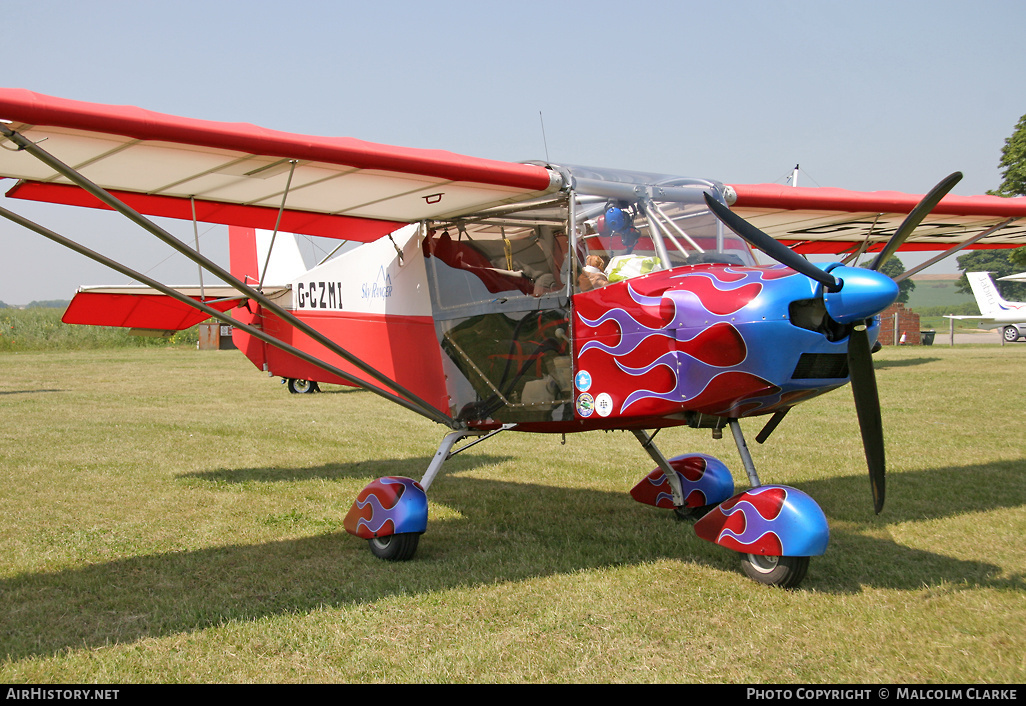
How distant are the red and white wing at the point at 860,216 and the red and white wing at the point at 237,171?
2.37 meters

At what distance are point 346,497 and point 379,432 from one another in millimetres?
3847

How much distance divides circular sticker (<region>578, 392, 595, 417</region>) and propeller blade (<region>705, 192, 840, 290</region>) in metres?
1.35

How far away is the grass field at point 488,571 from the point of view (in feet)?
10.8

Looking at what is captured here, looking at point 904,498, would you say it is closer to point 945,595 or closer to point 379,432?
point 945,595

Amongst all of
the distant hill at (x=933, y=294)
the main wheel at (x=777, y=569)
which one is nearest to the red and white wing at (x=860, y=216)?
the main wheel at (x=777, y=569)

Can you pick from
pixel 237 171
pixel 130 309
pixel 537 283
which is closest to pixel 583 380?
pixel 537 283

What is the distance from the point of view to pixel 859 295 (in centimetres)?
375

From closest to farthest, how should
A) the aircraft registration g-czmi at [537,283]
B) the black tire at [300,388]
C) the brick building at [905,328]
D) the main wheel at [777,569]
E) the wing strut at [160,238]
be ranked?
the wing strut at [160,238], the aircraft registration g-czmi at [537,283], the main wheel at [777,569], the black tire at [300,388], the brick building at [905,328]

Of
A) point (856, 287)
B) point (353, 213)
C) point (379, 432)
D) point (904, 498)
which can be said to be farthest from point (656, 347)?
point (379, 432)

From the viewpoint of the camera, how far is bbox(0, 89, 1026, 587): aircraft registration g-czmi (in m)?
3.99

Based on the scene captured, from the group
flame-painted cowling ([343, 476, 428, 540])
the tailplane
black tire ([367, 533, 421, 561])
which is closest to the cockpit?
flame-painted cowling ([343, 476, 428, 540])

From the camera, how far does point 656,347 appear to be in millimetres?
4332

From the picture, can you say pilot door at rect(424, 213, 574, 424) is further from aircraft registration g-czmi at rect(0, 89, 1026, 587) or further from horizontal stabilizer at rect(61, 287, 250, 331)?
horizontal stabilizer at rect(61, 287, 250, 331)

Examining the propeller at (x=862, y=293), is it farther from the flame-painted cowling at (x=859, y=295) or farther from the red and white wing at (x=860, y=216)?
the red and white wing at (x=860, y=216)
